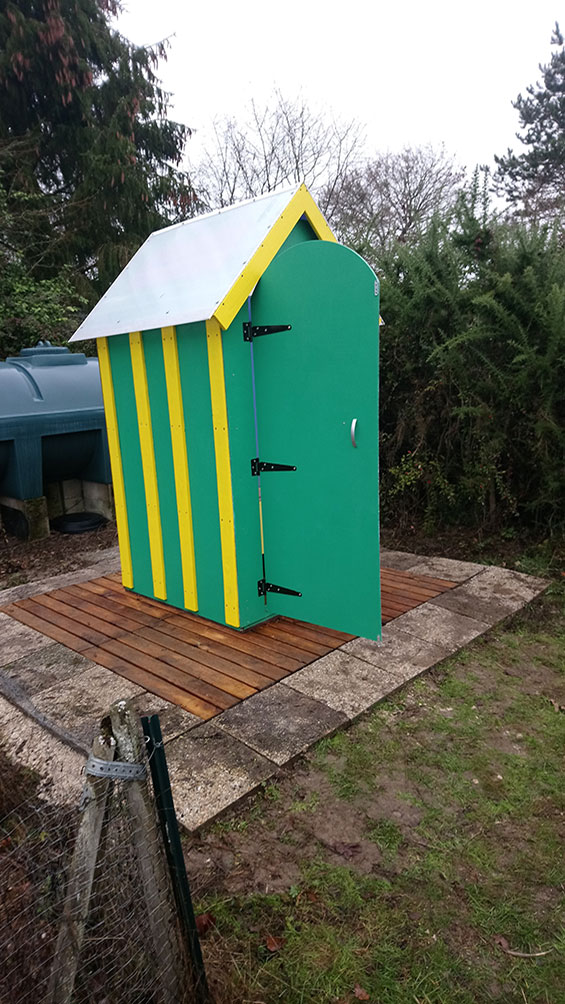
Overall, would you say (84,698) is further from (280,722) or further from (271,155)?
(271,155)

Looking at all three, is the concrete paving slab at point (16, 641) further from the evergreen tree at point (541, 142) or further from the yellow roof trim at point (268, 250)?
the evergreen tree at point (541, 142)

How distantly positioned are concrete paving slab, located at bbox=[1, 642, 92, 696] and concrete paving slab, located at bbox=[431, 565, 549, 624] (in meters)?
2.21

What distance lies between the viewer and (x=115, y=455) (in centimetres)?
410

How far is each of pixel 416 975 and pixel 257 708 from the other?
133cm

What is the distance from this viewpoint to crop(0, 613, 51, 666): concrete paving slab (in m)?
3.39

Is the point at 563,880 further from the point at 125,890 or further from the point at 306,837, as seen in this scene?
the point at 125,890

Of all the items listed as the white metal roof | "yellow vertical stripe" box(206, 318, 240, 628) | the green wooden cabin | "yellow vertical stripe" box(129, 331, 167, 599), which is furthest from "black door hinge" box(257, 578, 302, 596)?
the white metal roof

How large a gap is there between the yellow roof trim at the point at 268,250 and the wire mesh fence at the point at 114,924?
226 cm

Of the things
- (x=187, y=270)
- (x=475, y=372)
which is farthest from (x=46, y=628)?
(x=475, y=372)

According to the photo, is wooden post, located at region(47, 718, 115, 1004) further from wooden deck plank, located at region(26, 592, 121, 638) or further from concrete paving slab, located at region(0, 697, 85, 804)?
wooden deck plank, located at region(26, 592, 121, 638)

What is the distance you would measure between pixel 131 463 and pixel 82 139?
10.8 m

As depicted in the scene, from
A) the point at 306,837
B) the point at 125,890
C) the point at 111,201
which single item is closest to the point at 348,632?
the point at 306,837

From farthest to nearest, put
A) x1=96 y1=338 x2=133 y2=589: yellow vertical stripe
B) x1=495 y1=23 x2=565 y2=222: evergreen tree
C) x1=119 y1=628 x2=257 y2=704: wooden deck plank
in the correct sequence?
x1=495 y1=23 x2=565 y2=222: evergreen tree → x1=96 y1=338 x2=133 y2=589: yellow vertical stripe → x1=119 y1=628 x2=257 y2=704: wooden deck plank

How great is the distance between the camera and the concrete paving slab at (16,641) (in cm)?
339
